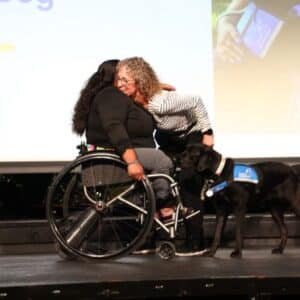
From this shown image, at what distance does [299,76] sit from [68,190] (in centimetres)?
A: 181

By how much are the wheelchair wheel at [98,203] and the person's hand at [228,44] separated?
139 cm

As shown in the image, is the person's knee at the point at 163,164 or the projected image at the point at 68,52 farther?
the projected image at the point at 68,52

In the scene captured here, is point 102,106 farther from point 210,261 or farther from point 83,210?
point 210,261

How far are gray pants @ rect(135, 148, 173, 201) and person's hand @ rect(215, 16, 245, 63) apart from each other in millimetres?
1240

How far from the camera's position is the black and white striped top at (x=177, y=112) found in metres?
3.01

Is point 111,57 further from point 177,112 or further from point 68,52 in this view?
point 177,112

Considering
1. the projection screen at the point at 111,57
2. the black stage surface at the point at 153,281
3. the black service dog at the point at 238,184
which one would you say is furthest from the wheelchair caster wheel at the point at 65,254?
the projection screen at the point at 111,57

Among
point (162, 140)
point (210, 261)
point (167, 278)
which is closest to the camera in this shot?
point (167, 278)

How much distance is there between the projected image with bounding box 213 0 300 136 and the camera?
3.95m

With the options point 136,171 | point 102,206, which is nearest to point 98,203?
point 102,206

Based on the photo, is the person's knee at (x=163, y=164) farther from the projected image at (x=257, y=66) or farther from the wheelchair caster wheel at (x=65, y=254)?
the projected image at (x=257, y=66)

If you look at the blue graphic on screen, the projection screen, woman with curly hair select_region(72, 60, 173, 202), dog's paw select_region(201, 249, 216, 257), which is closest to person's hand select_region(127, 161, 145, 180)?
woman with curly hair select_region(72, 60, 173, 202)

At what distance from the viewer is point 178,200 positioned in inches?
116

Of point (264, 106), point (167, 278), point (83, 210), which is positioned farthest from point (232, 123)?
point (167, 278)
